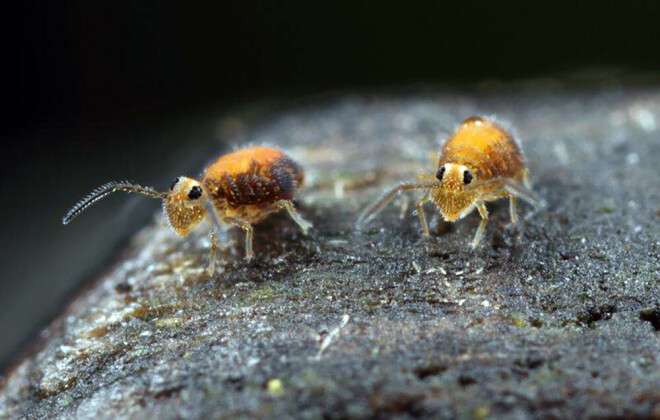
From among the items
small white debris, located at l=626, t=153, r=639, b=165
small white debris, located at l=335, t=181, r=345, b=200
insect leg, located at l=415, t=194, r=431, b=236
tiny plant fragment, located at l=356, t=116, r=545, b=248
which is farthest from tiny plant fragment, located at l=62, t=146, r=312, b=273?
small white debris, located at l=626, t=153, r=639, b=165

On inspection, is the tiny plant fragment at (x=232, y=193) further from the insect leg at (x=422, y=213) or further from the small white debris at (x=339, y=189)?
the insect leg at (x=422, y=213)

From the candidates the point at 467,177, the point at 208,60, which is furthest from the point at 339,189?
the point at 208,60

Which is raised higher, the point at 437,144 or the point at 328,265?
the point at 437,144

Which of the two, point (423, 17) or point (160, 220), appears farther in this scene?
point (423, 17)

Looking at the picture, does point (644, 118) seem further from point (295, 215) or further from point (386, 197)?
point (295, 215)

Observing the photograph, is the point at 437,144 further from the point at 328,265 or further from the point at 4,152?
the point at 4,152

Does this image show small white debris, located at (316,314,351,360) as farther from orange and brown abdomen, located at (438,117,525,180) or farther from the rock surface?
orange and brown abdomen, located at (438,117,525,180)

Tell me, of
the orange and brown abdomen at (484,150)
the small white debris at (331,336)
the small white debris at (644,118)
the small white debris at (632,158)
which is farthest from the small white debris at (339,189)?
the small white debris at (644,118)

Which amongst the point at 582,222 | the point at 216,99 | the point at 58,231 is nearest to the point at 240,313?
the point at 582,222
